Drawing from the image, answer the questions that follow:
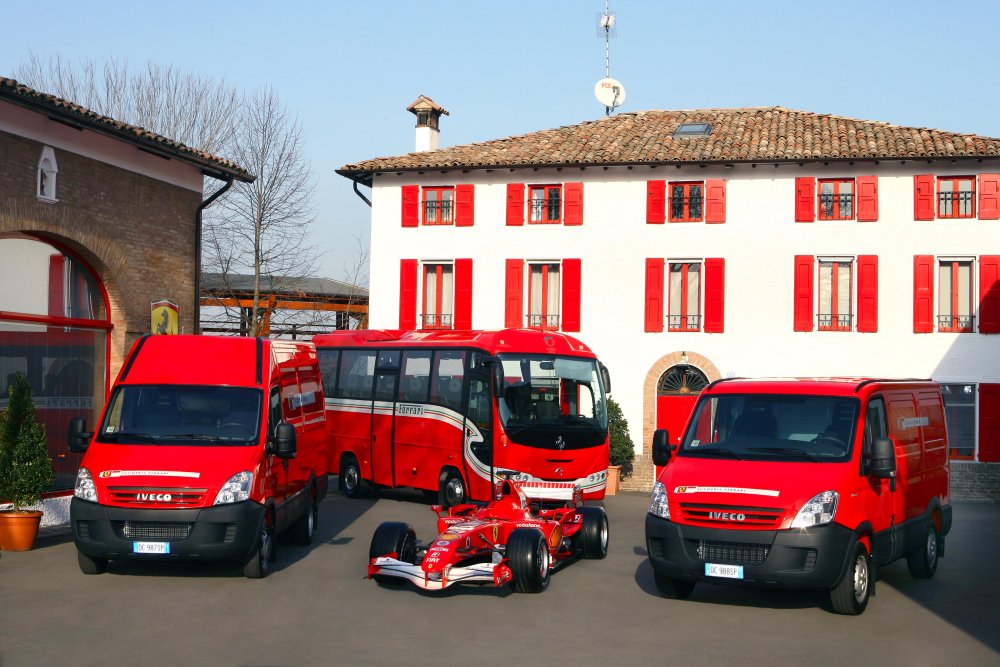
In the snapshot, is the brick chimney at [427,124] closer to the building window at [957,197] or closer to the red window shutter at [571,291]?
the red window shutter at [571,291]

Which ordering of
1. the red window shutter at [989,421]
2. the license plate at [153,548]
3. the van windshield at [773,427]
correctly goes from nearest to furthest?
the van windshield at [773,427] < the license plate at [153,548] < the red window shutter at [989,421]

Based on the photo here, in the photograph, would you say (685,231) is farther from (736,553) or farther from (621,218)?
(736,553)

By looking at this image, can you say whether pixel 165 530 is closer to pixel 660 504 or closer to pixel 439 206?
pixel 660 504

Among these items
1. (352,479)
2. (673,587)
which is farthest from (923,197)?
(673,587)

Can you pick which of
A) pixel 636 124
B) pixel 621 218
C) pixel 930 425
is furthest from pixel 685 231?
pixel 930 425

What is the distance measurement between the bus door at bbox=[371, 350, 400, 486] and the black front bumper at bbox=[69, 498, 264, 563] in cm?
941

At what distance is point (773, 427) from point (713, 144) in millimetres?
20675

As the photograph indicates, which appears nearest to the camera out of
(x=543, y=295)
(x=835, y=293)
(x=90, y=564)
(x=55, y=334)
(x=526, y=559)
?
(x=526, y=559)

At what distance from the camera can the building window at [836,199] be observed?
98.3 feet

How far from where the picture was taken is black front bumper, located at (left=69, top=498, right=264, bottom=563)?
11.8 m

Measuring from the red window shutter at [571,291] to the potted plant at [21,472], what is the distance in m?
18.2

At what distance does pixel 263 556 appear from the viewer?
498 inches

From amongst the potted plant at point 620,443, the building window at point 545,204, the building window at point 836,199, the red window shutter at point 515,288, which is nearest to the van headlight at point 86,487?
the potted plant at point 620,443

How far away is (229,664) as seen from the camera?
872 centimetres
